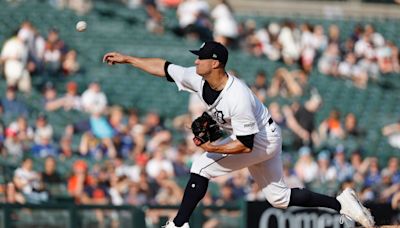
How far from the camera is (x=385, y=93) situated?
66.6ft

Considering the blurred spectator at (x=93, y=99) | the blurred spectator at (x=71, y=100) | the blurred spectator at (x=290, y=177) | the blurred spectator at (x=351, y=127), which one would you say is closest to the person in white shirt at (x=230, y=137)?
the blurred spectator at (x=290, y=177)

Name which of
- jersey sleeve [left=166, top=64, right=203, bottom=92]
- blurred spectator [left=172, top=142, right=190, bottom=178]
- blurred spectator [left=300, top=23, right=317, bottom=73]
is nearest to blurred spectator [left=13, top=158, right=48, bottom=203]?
blurred spectator [left=172, top=142, right=190, bottom=178]

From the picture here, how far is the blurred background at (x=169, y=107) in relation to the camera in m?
13.2

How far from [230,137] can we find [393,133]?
10494 mm

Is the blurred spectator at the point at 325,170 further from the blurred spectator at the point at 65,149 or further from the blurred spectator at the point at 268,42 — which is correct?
the blurred spectator at the point at 268,42

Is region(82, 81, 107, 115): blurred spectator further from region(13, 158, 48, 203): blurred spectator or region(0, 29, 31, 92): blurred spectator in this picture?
region(13, 158, 48, 203): blurred spectator

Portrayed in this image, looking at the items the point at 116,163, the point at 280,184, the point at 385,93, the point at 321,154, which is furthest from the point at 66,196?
the point at 385,93

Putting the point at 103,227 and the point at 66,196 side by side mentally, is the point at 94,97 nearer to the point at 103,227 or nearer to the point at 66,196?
the point at 66,196

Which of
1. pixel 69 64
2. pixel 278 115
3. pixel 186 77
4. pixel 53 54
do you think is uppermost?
pixel 53 54

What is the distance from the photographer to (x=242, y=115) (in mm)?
8031

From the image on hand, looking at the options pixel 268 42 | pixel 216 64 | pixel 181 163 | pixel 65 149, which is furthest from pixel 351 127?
pixel 216 64

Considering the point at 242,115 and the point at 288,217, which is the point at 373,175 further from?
the point at 242,115

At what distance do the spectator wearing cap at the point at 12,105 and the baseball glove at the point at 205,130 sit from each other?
7256mm

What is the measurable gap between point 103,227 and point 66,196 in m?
1.28
